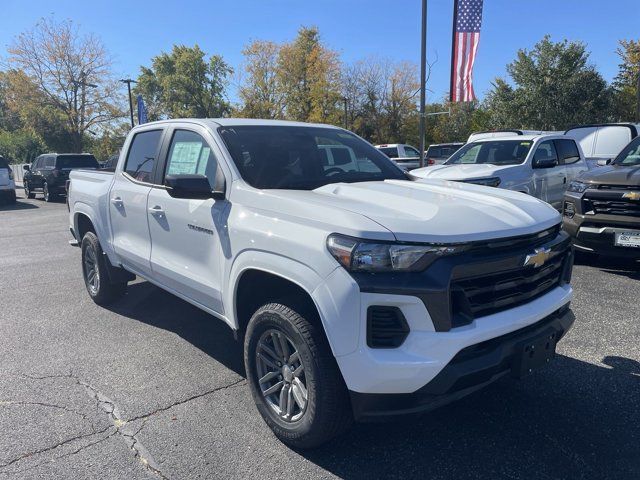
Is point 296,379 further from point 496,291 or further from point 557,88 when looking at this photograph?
point 557,88

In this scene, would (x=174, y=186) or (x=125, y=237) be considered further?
(x=125, y=237)

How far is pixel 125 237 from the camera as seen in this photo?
15.4 ft

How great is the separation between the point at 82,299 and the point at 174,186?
3.39m

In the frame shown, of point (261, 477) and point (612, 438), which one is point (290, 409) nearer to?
point (261, 477)

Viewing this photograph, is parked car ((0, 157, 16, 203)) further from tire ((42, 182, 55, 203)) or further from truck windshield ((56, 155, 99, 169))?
truck windshield ((56, 155, 99, 169))

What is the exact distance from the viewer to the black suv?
19.5 m

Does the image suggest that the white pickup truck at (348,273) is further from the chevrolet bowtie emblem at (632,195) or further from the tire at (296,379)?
the chevrolet bowtie emblem at (632,195)

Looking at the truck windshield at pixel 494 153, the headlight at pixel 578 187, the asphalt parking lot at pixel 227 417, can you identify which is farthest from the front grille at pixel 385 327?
the truck windshield at pixel 494 153

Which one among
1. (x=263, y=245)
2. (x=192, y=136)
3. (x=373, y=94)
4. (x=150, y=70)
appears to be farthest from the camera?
(x=150, y=70)

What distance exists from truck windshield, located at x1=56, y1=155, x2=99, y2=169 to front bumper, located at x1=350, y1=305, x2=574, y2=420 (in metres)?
20.1

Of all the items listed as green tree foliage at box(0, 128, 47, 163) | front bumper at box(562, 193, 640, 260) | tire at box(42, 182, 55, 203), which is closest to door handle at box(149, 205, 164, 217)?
front bumper at box(562, 193, 640, 260)

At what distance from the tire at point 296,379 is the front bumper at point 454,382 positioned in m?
0.16

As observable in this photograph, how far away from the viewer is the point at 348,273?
2.41 meters

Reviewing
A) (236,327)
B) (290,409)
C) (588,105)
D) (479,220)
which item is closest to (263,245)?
(236,327)
